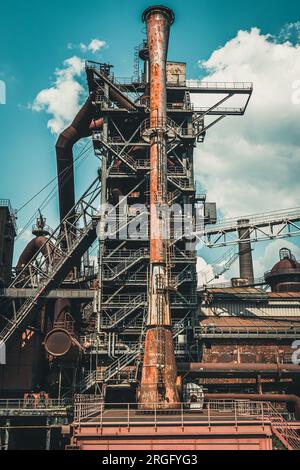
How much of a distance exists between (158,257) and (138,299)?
581 centimetres

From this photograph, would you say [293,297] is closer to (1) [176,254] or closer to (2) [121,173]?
(1) [176,254]

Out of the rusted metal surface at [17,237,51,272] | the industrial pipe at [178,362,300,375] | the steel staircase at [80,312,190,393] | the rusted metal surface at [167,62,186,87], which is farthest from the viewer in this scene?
the rusted metal surface at [167,62,186,87]

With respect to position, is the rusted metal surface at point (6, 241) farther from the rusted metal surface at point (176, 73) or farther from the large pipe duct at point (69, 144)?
the rusted metal surface at point (176, 73)

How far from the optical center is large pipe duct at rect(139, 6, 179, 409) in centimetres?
2488

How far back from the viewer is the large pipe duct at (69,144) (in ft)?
127

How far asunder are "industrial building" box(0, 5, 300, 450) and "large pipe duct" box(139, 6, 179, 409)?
0.08 meters

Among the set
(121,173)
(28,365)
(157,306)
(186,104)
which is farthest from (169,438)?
(186,104)

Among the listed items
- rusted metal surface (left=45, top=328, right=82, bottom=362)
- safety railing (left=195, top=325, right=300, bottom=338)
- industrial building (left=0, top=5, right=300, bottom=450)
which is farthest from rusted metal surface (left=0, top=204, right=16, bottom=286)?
safety railing (left=195, top=325, right=300, bottom=338)

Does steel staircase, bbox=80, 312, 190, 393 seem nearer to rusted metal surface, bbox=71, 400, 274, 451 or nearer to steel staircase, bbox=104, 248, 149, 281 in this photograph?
steel staircase, bbox=104, 248, 149, 281

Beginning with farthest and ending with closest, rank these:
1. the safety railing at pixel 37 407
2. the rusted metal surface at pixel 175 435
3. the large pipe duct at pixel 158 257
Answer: the safety railing at pixel 37 407 → the large pipe duct at pixel 158 257 → the rusted metal surface at pixel 175 435

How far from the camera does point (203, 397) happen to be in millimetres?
29281

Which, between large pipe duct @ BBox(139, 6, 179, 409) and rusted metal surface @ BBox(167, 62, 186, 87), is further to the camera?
rusted metal surface @ BBox(167, 62, 186, 87)

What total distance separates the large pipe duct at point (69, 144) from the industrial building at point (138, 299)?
12cm

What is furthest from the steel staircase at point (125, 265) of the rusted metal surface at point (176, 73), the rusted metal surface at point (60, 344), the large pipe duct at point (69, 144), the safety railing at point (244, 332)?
the rusted metal surface at point (176, 73)
